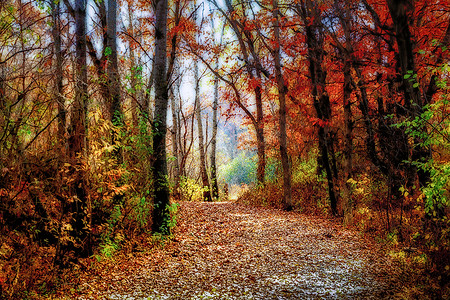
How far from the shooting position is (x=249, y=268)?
5473mm

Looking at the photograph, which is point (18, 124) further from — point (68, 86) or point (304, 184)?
point (304, 184)

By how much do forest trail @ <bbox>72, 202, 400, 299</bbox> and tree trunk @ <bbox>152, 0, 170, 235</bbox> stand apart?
639 mm

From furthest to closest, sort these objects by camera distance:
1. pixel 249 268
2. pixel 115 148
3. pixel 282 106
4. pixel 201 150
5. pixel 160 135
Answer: pixel 201 150 < pixel 282 106 < pixel 160 135 < pixel 115 148 < pixel 249 268

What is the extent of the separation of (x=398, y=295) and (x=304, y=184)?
8767 mm

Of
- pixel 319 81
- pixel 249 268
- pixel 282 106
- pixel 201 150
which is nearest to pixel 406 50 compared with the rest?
pixel 249 268

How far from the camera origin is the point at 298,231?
8.23 metres

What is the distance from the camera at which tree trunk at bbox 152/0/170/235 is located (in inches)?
261

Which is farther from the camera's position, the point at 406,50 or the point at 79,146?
the point at 406,50

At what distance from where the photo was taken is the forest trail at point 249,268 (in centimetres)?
441

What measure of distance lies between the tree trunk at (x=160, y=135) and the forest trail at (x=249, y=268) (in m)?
0.64

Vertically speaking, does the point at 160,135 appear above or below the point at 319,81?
below

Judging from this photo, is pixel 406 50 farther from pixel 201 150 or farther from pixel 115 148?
pixel 201 150

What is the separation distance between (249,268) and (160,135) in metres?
3.43

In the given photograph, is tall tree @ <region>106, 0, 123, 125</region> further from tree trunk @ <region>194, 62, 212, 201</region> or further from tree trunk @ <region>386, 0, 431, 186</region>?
tree trunk @ <region>194, 62, 212, 201</region>
